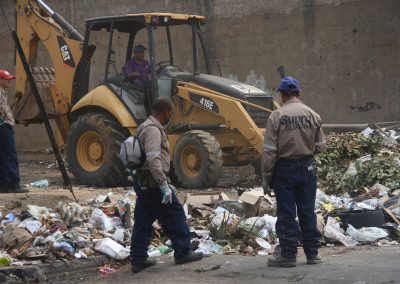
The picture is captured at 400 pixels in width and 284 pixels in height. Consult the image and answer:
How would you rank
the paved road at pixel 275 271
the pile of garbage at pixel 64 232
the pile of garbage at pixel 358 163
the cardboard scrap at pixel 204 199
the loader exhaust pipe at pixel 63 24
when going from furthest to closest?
the loader exhaust pipe at pixel 63 24 < the pile of garbage at pixel 358 163 < the cardboard scrap at pixel 204 199 < the pile of garbage at pixel 64 232 < the paved road at pixel 275 271

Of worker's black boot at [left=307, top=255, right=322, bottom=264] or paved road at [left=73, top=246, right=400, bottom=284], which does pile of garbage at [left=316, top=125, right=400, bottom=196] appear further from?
worker's black boot at [left=307, top=255, right=322, bottom=264]

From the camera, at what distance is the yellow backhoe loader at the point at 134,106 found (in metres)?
12.7

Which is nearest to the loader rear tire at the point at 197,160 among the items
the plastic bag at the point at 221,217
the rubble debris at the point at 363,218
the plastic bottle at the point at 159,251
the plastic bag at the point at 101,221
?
the plastic bag at the point at 221,217

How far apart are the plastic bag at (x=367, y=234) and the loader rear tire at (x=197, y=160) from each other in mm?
3634

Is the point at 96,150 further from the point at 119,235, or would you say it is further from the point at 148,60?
the point at 119,235

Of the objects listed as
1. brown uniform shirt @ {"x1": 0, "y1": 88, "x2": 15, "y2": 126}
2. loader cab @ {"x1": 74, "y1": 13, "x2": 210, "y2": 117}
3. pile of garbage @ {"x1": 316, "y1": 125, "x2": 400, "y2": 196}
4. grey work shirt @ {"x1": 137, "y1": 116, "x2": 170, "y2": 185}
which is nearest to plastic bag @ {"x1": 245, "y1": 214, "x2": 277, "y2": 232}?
grey work shirt @ {"x1": 137, "y1": 116, "x2": 170, "y2": 185}

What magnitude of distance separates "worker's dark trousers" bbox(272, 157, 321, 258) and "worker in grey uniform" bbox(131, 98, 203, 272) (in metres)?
0.98

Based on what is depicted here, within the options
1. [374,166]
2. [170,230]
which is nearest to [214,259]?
[170,230]

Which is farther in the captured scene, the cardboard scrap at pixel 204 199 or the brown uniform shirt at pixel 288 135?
the cardboard scrap at pixel 204 199

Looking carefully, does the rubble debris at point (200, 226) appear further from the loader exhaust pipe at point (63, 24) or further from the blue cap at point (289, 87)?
the loader exhaust pipe at point (63, 24)

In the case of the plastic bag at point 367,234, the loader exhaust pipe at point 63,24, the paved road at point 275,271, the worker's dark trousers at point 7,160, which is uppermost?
the loader exhaust pipe at point 63,24

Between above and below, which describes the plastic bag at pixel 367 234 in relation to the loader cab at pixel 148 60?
below

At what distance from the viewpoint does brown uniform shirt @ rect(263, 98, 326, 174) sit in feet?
24.1

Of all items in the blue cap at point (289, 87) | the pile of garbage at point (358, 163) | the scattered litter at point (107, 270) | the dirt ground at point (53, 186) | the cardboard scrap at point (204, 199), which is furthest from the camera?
the pile of garbage at point (358, 163)
